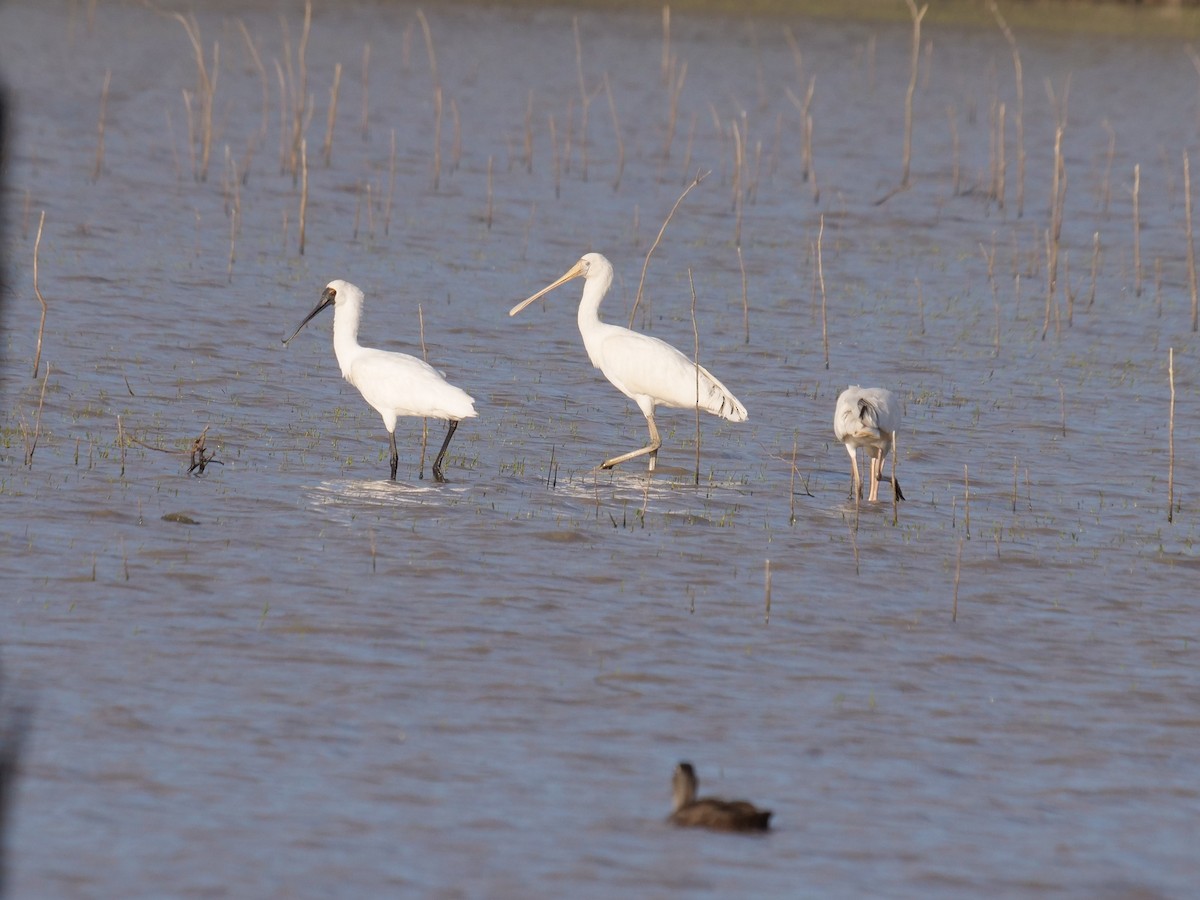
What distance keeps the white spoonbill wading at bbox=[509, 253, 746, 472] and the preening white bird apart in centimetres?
94

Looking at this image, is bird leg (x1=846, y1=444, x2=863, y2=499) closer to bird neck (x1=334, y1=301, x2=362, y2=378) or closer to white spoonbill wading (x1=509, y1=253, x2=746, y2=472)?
white spoonbill wading (x1=509, y1=253, x2=746, y2=472)

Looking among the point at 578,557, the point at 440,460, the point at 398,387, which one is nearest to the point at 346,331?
the point at 398,387

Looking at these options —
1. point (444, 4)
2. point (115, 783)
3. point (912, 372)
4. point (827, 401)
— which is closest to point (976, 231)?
point (912, 372)

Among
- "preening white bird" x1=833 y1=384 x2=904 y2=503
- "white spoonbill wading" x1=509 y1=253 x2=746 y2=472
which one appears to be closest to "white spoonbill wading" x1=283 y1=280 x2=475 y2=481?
"white spoonbill wading" x1=509 y1=253 x2=746 y2=472

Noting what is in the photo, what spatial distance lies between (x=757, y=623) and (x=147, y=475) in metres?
3.48

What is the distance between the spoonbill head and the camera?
4941 mm

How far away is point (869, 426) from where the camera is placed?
947 centimetres

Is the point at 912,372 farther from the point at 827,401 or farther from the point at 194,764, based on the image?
the point at 194,764

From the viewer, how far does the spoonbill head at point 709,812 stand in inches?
195

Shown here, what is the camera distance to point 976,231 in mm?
19750

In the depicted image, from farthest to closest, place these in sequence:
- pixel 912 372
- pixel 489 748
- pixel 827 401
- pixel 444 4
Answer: pixel 444 4, pixel 912 372, pixel 827 401, pixel 489 748

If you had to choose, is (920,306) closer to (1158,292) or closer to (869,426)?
(1158,292)

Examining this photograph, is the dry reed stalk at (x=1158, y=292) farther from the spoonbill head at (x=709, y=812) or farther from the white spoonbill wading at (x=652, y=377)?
the spoonbill head at (x=709, y=812)

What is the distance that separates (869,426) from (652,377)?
1707 mm
